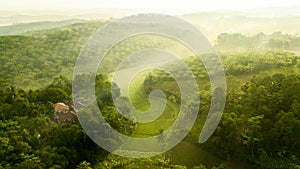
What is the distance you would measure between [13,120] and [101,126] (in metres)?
2.93

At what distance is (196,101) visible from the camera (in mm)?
13312

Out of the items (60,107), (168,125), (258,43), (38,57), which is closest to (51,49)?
(38,57)

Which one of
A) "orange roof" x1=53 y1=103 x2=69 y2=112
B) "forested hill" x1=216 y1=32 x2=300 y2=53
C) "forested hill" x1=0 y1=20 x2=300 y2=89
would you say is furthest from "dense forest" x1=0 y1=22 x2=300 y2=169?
"forested hill" x1=216 y1=32 x2=300 y2=53

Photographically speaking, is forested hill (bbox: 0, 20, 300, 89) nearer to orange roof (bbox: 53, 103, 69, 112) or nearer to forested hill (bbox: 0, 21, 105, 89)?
forested hill (bbox: 0, 21, 105, 89)

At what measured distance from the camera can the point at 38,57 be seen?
79.2 feet

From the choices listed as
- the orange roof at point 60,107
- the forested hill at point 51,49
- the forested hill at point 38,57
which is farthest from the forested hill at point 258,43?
the orange roof at point 60,107

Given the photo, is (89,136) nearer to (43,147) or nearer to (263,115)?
(43,147)

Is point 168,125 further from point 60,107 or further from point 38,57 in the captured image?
point 38,57

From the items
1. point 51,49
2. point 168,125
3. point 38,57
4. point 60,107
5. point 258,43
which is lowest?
point 168,125

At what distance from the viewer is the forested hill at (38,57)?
21281 mm

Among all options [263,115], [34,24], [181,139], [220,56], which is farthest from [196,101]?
[34,24]

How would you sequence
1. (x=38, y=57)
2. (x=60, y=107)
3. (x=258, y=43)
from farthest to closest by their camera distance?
1. (x=258, y=43)
2. (x=38, y=57)
3. (x=60, y=107)

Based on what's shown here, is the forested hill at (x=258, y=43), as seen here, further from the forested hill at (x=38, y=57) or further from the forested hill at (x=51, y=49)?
the forested hill at (x=38, y=57)

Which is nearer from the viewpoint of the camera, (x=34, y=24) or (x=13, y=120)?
(x=13, y=120)
